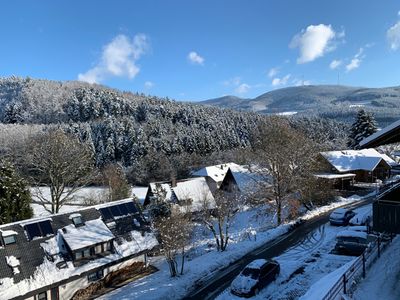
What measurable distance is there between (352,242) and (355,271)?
1095 cm

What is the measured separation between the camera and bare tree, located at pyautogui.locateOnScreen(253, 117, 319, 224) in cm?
3709

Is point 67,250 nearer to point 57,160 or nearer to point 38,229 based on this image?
point 38,229

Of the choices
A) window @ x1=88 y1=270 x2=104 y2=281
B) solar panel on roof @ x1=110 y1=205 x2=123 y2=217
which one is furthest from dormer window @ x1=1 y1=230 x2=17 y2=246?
solar panel on roof @ x1=110 y1=205 x2=123 y2=217

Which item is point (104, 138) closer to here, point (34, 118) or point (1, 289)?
point (34, 118)

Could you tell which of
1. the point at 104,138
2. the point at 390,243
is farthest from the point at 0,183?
the point at 104,138

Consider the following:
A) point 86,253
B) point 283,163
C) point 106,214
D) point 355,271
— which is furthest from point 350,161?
point 355,271

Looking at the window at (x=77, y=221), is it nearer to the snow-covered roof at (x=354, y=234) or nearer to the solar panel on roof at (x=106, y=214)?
the solar panel on roof at (x=106, y=214)

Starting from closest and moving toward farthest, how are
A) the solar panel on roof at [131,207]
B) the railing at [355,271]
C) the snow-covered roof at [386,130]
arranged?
the railing at [355,271]
the snow-covered roof at [386,130]
the solar panel on roof at [131,207]

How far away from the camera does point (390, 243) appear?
17297mm

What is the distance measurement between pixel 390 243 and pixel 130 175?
63927 mm

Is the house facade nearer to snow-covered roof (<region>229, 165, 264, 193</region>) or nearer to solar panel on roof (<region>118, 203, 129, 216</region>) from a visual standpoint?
solar panel on roof (<region>118, 203, 129, 216</region>)

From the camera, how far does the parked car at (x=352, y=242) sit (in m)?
22.9

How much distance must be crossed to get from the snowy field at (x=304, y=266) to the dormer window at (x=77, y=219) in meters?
12.8

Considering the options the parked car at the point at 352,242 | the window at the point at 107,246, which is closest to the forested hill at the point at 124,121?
the window at the point at 107,246
